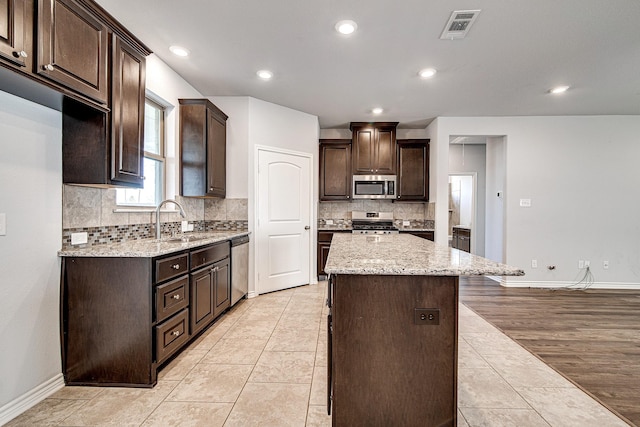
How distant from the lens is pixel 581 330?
9.49 feet

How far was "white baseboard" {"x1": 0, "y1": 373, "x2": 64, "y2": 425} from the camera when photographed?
1606mm

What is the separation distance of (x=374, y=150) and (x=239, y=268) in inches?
116

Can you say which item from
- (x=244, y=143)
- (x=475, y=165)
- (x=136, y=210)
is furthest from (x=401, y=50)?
(x=475, y=165)

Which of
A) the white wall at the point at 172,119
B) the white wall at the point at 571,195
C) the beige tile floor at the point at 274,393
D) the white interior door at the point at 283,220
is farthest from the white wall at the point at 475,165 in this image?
the white wall at the point at 172,119

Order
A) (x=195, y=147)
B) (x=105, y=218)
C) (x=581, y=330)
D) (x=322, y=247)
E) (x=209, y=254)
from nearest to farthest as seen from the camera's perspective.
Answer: (x=105, y=218) → (x=209, y=254) → (x=581, y=330) → (x=195, y=147) → (x=322, y=247)

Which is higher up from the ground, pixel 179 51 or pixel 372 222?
pixel 179 51

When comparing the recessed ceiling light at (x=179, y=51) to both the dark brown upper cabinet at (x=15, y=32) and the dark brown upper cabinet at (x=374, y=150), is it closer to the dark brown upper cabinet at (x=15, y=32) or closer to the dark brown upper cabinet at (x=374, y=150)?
the dark brown upper cabinet at (x=15, y=32)

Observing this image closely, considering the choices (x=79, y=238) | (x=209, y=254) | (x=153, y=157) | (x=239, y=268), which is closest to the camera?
(x=79, y=238)

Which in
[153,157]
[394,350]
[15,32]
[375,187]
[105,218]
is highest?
[15,32]

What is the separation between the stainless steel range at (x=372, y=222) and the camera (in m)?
4.96

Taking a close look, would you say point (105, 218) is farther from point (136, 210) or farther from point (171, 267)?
point (171, 267)

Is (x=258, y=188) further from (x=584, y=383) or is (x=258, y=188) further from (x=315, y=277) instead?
(x=584, y=383)

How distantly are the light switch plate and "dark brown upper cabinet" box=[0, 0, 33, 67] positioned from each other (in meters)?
1.11

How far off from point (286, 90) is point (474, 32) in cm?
211
